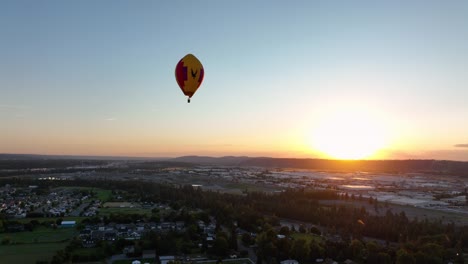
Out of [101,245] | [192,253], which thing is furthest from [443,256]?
[101,245]

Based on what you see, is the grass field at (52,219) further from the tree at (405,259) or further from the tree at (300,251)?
the tree at (405,259)

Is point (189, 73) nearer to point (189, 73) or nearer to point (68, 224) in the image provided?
point (189, 73)

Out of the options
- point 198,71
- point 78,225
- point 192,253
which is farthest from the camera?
point 78,225

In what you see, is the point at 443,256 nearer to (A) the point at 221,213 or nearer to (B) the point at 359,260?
(B) the point at 359,260

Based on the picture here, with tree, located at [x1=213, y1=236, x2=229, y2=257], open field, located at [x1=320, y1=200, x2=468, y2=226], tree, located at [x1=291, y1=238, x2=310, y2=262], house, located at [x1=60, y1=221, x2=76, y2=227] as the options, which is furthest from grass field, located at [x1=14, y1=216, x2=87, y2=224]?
open field, located at [x1=320, y1=200, x2=468, y2=226]

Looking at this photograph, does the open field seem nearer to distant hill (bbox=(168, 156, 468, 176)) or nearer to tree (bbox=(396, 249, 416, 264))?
tree (bbox=(396, 249, 416, 264))

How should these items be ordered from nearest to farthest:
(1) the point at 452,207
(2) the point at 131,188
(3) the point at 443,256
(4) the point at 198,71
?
(4) the point at 198,71, (3) the point at 443,256, (1) the point at 452,207, (2) the point at 131,188

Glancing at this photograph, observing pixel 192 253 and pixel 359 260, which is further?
pixel 192 253
